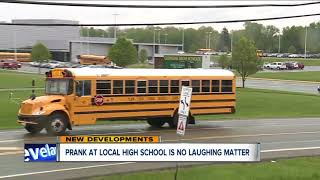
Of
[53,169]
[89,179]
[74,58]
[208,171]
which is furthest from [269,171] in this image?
[74,58]

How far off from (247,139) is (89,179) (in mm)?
9300

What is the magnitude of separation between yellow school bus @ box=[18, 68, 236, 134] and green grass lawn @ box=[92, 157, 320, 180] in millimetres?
8133

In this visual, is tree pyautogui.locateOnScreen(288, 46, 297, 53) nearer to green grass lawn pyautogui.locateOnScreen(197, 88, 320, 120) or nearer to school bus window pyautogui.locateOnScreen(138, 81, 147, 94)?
green grass lawn pyautogui.locateOnScreen(197, 88, 320, 120)

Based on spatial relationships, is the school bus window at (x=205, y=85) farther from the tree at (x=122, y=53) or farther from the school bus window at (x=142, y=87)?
the tree at (x=122, y=53)

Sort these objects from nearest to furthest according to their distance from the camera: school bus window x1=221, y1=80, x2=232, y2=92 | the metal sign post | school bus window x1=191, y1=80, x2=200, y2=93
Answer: the metal sign post < school bus window x1=191, y1=80, x2=200, y2=93 < school bus window x1=221, y1=80, x2=232, y2=92

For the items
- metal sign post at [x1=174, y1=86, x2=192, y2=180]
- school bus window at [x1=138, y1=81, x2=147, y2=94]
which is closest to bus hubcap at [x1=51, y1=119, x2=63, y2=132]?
school bus window at [x1=138, y1=81, x2=147, y2=94]

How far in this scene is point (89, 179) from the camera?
12.5m

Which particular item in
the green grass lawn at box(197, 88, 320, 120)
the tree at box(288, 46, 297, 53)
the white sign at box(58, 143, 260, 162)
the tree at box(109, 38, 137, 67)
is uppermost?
the tree at box(288, 46, 297, 53)

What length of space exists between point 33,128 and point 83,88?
242 centimetres

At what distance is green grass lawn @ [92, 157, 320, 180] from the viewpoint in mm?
12717

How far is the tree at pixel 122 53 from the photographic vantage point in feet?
242

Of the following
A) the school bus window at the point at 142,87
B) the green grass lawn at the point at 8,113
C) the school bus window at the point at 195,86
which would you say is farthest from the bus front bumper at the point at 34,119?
the school bus window at the point at 195,86

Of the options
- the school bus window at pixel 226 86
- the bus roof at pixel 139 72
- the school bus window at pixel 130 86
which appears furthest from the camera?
the school bus window at pixel 226 86

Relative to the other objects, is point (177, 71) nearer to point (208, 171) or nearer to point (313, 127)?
point (313, 127)
